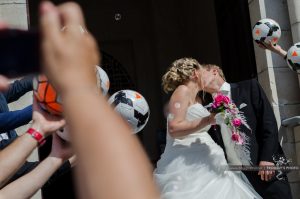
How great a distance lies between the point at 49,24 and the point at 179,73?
385cm

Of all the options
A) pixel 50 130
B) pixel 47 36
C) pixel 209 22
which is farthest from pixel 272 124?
pixel 209 22

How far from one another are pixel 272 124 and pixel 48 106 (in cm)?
356

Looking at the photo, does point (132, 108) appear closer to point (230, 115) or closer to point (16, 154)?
point (230, 115)

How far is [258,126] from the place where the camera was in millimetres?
4777

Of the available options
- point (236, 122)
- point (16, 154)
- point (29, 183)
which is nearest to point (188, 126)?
point (236, 122)

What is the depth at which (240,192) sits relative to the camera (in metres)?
4.37

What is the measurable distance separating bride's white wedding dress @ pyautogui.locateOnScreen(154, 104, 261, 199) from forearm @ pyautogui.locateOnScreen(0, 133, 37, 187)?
2.69 m

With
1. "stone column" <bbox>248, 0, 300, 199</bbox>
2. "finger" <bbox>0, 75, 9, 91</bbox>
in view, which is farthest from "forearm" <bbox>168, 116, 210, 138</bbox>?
"finger" <bbox>0, 75, 9, 91</bbox>

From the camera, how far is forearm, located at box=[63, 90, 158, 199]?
0.68m

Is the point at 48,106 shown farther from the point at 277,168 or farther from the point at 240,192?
the point at 277,168

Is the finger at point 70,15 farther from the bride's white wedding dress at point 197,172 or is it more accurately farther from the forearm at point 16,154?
the bride's white wedding dress at point 197,172

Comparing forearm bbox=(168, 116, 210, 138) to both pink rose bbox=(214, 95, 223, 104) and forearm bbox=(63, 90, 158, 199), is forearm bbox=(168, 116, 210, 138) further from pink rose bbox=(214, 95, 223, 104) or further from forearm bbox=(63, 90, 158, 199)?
forearm bbox=(63, 90, 158, 199)

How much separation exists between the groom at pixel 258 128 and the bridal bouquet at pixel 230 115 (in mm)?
174

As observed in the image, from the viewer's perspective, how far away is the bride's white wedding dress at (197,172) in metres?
4.30
